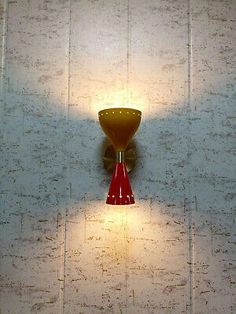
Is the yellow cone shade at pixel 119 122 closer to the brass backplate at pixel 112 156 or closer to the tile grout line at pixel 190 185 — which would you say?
the brass backplate at pixel 112 156

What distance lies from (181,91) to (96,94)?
377 millimetres

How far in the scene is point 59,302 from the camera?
1.41m

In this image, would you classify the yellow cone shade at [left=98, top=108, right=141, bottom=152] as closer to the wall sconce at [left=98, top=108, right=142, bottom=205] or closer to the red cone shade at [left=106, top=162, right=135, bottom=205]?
the wall sconce at [left=98, top=108, right=142, bottom=205]

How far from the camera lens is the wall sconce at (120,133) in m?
1.26

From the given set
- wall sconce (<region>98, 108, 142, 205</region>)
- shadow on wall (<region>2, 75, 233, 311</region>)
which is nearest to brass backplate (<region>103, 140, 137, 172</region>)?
shadow on wall (<region>2, 75, 233, 311</region>)

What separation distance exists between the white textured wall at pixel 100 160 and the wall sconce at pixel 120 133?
0.17 metres

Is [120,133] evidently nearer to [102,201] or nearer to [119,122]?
[119,122]

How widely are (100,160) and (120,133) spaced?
0.22 meters

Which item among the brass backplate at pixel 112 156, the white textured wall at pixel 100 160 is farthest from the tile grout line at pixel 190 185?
the brass backplate at pixel 112 156

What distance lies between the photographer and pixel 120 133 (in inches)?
50.9

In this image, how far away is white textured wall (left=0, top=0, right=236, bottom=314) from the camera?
1.42 m

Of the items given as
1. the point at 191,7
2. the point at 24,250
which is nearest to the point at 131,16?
the point at 191,7

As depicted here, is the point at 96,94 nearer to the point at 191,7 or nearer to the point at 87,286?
the point at 191,7

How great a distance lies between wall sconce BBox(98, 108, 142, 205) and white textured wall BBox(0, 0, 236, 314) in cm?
17
